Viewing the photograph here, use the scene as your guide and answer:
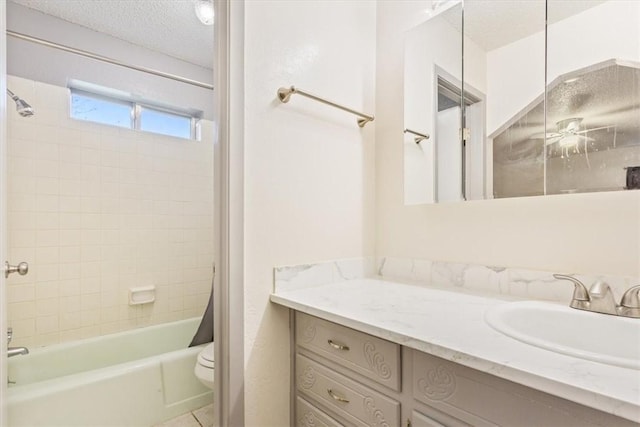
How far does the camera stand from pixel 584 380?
537mm

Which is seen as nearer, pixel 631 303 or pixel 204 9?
pixel 631 303

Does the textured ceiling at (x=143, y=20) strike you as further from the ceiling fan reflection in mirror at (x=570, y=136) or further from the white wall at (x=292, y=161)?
the ceiling fan reflection in mirror at (x=570, y=136)

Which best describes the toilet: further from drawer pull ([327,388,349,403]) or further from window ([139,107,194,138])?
window ([139,107,194,138])

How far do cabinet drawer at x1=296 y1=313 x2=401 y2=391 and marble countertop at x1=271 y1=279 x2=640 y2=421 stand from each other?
0.25 ft

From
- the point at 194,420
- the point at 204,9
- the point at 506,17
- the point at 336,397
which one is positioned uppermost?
the point at 204,9

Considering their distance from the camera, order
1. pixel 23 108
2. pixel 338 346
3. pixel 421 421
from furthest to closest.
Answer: pixel 23 108 → pixel 338 346 → pixel 421 421

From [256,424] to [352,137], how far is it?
1.29 m

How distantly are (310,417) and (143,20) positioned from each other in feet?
8.33

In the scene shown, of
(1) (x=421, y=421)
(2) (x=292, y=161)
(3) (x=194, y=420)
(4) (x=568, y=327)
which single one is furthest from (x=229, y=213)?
(3) (x=194, y=420)

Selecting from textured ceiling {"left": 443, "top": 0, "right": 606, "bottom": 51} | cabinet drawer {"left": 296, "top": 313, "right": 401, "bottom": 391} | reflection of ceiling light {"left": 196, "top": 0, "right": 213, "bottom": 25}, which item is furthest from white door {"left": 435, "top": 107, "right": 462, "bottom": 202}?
reflection of ceiling light {"left": 196, "top": 0, "right": 213, "bottom": 25}

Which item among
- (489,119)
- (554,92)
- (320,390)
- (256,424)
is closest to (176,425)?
(256,424)

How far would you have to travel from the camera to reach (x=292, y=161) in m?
1.25

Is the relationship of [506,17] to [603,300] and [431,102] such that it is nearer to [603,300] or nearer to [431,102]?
[431,102]

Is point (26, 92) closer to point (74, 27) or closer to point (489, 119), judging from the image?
point (74, 27)
